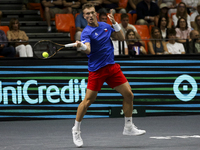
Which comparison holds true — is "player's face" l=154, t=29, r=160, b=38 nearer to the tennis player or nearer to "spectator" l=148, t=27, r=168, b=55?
"spectator" l=148, t=27, r=168, b=55

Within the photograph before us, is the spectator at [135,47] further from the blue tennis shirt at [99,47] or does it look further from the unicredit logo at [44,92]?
the blue tennis shirt at [99,47]

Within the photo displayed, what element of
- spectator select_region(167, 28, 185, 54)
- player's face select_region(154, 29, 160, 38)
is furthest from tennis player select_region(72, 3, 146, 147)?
player's face select_region(154, 29, 160, 38)

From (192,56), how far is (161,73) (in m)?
0.78

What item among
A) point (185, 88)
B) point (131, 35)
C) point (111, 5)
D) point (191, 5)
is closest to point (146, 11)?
point (111, 5)

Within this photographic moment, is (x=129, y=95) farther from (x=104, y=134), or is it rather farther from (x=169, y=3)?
(x=169, y=3)

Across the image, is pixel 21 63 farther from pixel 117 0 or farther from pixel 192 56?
pixel 117 0

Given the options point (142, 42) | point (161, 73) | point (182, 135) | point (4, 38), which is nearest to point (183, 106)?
point (161, 73)

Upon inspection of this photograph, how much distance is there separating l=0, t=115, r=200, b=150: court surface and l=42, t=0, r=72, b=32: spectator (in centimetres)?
375

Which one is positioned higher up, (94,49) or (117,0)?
(117,0)

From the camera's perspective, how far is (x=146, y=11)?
11438 mm

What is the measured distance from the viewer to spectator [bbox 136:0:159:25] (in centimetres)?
1138

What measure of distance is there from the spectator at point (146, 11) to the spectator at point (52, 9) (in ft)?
6.46

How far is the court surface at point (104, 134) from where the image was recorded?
17.7ft

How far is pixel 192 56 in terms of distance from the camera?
28.7 feet
